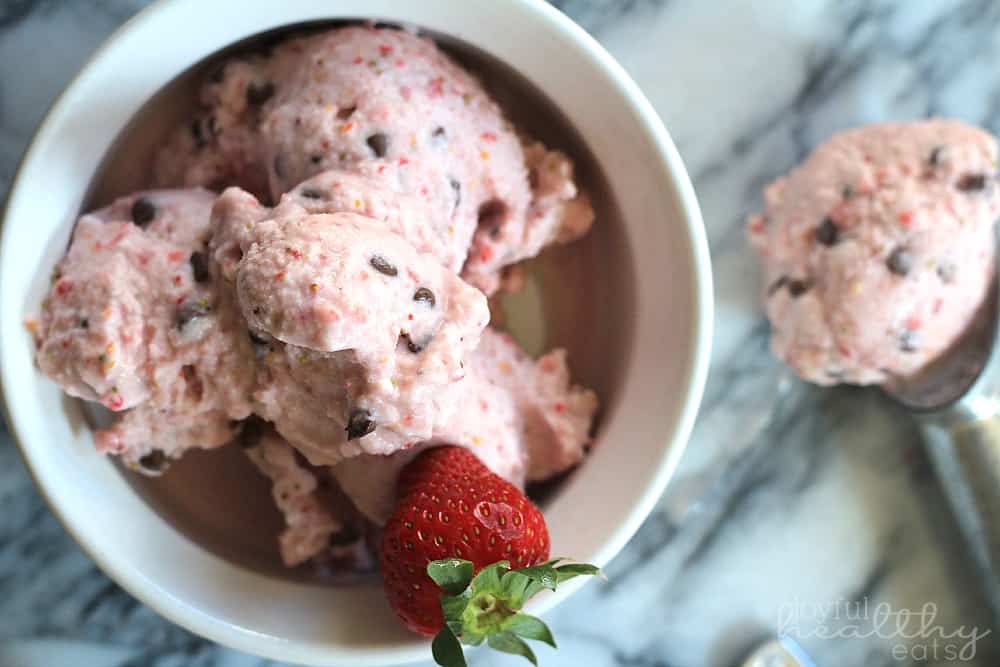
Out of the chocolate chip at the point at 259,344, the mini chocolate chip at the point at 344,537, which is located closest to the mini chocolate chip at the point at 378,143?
the chocolate chip at the point at 259,344

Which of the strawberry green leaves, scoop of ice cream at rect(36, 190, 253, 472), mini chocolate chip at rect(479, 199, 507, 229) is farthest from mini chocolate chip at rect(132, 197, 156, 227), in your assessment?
the strawberry green leaves

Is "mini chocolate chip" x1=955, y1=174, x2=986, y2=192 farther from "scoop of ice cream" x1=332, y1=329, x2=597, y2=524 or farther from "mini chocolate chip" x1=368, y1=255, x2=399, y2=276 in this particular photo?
"mini chocolate chip" x1=368, y1=255, x2=399, y2=276

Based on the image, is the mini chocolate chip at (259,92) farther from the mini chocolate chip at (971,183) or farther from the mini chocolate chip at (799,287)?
the mini chocolate chip at (971,183)

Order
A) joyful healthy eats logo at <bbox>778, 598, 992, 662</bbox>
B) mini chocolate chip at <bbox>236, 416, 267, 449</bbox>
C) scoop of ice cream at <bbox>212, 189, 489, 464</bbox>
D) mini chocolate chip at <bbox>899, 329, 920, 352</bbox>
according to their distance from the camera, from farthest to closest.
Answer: joyful healthy eats logo at <bbox>778, 598, 992, 662</bbox> → mini chocolate chip at <bbox>899, 329, 920, 352</bbox> → mini chocolate chip at <bbox>236, 416, 267, 449</bbox> → scoop of ice cream at <bbox>212, 189, 489, 464</bbox>

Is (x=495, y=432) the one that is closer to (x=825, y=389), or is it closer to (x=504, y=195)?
(x=504, y=195)

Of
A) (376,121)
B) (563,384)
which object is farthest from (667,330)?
(376,121)

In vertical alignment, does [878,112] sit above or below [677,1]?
below
